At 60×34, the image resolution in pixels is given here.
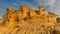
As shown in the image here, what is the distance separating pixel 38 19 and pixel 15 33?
5.24 m

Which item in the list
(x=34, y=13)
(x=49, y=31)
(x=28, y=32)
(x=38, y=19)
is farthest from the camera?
(x=34, y=13)

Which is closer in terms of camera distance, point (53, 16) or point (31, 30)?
point (31, 30)

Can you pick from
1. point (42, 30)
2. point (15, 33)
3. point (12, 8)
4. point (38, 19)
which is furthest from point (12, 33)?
point (12, 8)

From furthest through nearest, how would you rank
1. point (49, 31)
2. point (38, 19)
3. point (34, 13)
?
point (34, 13) < point (38, 19) < point (49, 31)

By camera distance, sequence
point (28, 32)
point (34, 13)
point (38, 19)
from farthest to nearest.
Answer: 1. point (34, 13)
2. point (38, 19)
3. point (28, 32)

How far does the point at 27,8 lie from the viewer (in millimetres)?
24422

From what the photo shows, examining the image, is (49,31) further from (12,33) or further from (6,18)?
(6,18)

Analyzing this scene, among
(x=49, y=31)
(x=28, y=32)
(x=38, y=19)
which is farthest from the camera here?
(x=38, y=19)

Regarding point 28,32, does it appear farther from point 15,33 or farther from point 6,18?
point 6,18

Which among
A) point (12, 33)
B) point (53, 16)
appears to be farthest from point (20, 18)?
point (12, 33)

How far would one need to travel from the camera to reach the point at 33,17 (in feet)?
74.4

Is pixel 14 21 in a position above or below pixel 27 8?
below

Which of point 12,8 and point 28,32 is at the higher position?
point 12,8

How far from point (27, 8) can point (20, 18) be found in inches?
69.3
